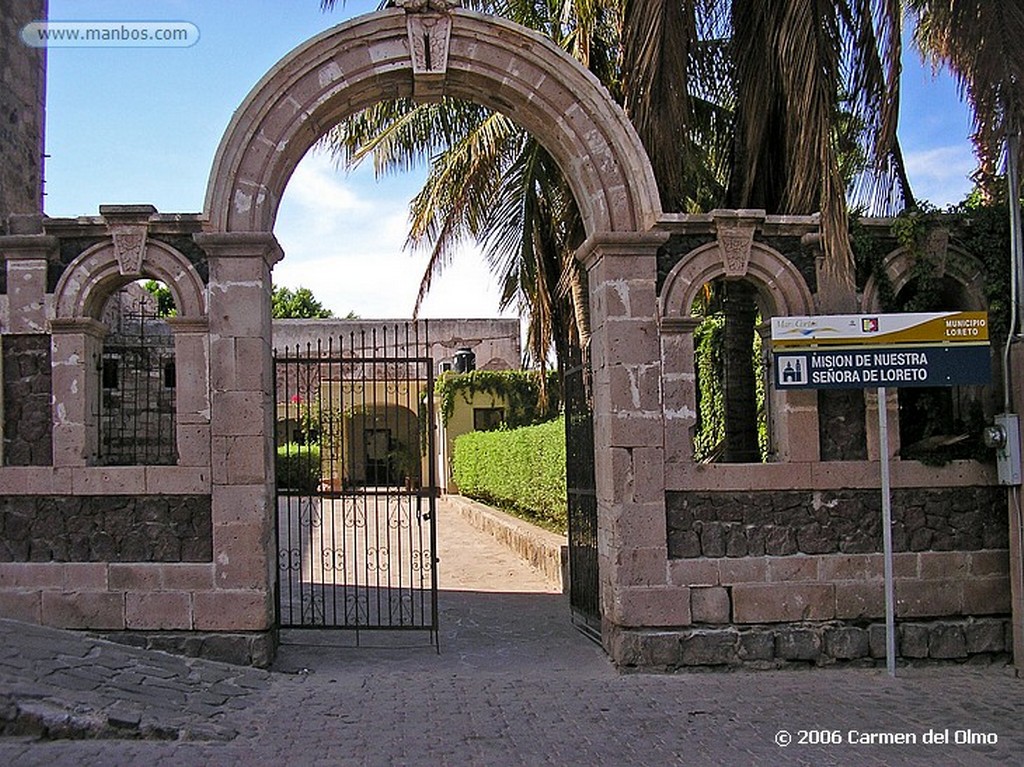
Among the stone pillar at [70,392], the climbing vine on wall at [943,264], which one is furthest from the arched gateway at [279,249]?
the climbing vine on wall at [943,264]

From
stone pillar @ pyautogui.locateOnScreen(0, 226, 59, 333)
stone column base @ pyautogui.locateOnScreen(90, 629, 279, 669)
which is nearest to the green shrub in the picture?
stone column base @ pyautogui.locateOnScreen(90, 629, 279, 669)

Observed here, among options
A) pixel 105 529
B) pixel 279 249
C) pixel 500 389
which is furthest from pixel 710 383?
pixel 500 389

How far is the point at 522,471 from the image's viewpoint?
19.8 m

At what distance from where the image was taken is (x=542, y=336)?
14570mm

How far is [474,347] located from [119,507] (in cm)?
2629

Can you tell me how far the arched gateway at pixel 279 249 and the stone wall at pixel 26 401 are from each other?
1356 millimetres

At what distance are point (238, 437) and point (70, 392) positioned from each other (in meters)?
1.37

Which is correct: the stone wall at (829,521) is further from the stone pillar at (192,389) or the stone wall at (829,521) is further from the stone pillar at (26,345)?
the stone pillar at (26,345)

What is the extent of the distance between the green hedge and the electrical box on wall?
349 inches

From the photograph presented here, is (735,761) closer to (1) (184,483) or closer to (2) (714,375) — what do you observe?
(1) (184,483)

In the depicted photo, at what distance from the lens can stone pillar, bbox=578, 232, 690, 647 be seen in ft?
26.0

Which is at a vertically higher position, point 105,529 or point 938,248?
point 938,248

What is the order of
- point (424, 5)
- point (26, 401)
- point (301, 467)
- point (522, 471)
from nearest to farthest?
point (26, 401) → point (424, 5) → point (301, 467) → point (522, 471)

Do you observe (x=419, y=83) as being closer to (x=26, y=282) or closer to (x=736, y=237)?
(x=736, y=237)
